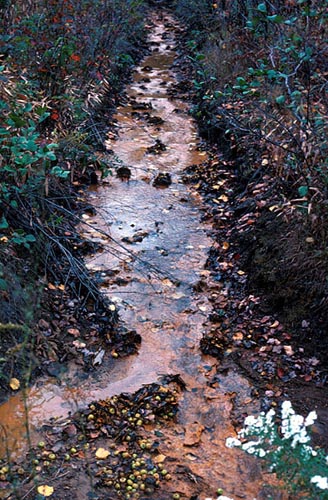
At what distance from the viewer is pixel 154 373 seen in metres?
3.72

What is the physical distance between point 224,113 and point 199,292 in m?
3.00

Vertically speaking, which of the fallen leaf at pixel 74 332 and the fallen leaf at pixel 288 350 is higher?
the fallen leaf at pixel 288 350

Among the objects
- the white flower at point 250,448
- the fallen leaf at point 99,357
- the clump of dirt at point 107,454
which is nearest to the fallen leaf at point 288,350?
the clump of dirt at point 107,454

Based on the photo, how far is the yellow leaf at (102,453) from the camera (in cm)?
303

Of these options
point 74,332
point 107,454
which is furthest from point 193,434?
point 74,332

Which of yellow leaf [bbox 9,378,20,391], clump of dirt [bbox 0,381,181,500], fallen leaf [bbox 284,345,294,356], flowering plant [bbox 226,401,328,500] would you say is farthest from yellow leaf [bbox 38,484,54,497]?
fallen leaf [bbox 284,345,294,356]

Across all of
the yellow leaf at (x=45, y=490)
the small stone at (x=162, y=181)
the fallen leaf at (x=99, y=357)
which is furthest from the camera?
the small stone at (x=162, y=181)

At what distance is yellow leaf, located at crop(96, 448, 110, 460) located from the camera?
3033 mm

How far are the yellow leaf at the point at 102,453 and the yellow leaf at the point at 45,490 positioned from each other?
0.32 metres

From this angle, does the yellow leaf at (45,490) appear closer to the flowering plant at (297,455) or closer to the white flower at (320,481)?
the flowering plant at (297,455)

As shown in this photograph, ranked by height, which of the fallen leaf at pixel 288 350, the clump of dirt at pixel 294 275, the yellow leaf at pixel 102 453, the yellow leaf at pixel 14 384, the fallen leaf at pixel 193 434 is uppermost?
the clump of dirt at pixel 294 275

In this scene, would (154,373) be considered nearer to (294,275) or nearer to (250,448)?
(294,275)

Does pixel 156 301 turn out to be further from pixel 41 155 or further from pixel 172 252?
pixel 41 155

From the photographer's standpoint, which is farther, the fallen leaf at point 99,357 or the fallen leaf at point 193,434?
the fallen leaf at point 99,357
